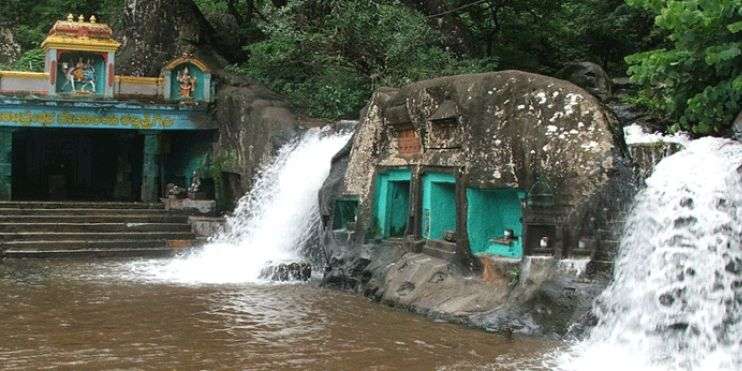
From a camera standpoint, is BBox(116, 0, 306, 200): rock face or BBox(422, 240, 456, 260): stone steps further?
BBox(116, 0, 306, 200): rock face

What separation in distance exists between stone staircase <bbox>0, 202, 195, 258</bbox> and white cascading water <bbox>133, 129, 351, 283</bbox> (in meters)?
1.24

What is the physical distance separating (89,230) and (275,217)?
4062 mm

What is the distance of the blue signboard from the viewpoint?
1736 centimetres

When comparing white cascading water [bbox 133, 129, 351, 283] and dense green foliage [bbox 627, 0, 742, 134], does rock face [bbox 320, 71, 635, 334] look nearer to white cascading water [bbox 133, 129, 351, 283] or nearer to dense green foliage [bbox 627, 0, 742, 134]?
dense green foliage [bbox 627, 0, 742, 134]

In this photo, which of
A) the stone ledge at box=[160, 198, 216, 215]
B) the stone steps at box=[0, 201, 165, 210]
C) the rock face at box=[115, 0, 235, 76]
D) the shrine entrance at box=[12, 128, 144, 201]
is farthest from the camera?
the shrine entrance at box=[12, 128, 144, 201]

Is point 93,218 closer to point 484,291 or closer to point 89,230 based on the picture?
point 89,230

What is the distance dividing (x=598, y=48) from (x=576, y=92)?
38.3 feet

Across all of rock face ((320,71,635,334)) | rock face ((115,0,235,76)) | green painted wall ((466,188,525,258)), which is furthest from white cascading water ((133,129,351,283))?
rock face ((115,0,235,76))

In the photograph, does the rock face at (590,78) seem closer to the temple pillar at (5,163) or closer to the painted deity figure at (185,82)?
the painted deity figure at (185,82)

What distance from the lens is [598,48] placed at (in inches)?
792

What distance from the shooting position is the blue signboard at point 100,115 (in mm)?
17359

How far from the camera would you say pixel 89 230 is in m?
16.1

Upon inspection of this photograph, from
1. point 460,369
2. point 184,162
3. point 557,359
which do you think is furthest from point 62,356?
point 184,162

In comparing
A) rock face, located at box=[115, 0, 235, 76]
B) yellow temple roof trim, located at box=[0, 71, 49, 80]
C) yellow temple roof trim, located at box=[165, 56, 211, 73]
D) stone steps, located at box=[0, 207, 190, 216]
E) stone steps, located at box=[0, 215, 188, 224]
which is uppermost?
rock face, located at box=[115, 0, 235, 76]
